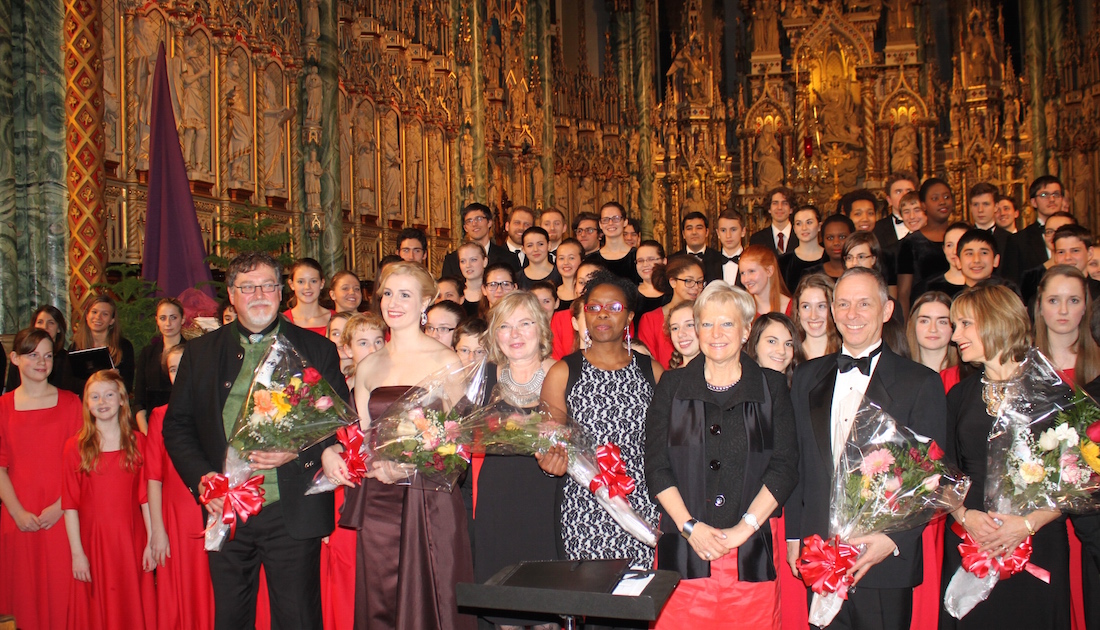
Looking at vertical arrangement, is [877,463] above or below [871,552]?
above

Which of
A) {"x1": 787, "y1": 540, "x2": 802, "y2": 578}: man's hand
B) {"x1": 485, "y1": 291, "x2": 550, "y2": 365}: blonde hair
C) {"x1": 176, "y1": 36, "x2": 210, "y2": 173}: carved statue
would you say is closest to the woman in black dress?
{"x1": 787, "y1": 540, "x2": 802, "y2": 578}: man's hand

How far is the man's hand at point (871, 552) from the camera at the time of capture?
11.5 ft

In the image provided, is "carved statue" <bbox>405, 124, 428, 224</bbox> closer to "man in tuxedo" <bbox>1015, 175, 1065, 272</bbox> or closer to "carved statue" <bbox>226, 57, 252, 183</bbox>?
"carved statue" <bbox>226, 57, 252, 183</bbox>

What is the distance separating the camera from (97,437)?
5172mm

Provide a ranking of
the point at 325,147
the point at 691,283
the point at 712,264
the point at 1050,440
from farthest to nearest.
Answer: the point at 325,147 → the point at 712,264 → the point at 691,283 → the point at 1050,440

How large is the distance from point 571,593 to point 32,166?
20.6 feet

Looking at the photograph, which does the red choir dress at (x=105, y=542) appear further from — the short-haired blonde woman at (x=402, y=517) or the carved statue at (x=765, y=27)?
the carved statue at (x=765, y=27)

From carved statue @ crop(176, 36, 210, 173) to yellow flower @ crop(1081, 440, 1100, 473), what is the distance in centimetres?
777

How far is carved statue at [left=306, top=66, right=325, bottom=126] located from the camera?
10.6m

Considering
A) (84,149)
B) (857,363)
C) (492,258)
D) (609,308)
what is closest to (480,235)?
(492,258)

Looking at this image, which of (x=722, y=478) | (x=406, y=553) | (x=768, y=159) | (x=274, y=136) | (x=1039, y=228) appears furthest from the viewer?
(x=768, y=159)

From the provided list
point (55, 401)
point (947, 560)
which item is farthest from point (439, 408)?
point (55, 401)

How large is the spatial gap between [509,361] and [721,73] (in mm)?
17571

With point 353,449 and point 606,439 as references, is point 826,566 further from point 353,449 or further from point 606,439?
point 353,449
